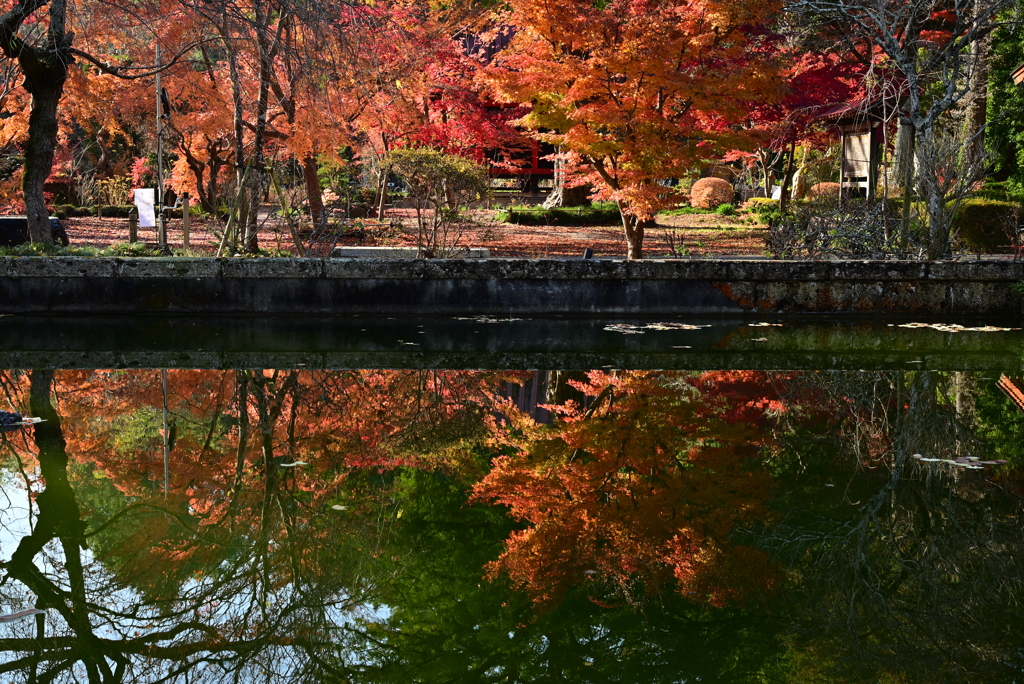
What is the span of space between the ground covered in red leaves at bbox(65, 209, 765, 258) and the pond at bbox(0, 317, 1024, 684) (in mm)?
10517

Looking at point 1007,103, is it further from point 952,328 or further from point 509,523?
point 509,523

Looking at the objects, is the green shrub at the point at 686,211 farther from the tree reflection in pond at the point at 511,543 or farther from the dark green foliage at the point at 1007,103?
the tree reflection in pond at the point at 511,543

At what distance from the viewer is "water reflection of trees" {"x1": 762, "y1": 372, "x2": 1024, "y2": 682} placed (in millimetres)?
3047

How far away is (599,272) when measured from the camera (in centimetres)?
1077

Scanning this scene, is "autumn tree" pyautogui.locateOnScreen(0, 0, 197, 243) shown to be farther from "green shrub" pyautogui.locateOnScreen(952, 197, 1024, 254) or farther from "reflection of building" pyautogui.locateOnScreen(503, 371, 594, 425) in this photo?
"green shrub" pyautogui.locateOnScreen(952, 197, 1024, 254)

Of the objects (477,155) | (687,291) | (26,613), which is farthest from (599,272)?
(477,155)

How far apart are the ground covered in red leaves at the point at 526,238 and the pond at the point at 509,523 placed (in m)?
10.5

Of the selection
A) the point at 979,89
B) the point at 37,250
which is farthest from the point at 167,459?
the point at 979,89

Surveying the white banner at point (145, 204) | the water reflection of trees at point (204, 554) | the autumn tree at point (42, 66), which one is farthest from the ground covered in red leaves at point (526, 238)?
the water reflection of trees at point (204, 554)

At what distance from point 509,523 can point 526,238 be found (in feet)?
53.7

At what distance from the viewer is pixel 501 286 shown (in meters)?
10.9

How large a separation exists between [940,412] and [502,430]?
9.10 feet

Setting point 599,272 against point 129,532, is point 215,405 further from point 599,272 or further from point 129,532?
point 599,272

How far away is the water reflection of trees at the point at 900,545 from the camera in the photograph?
3047 mm
